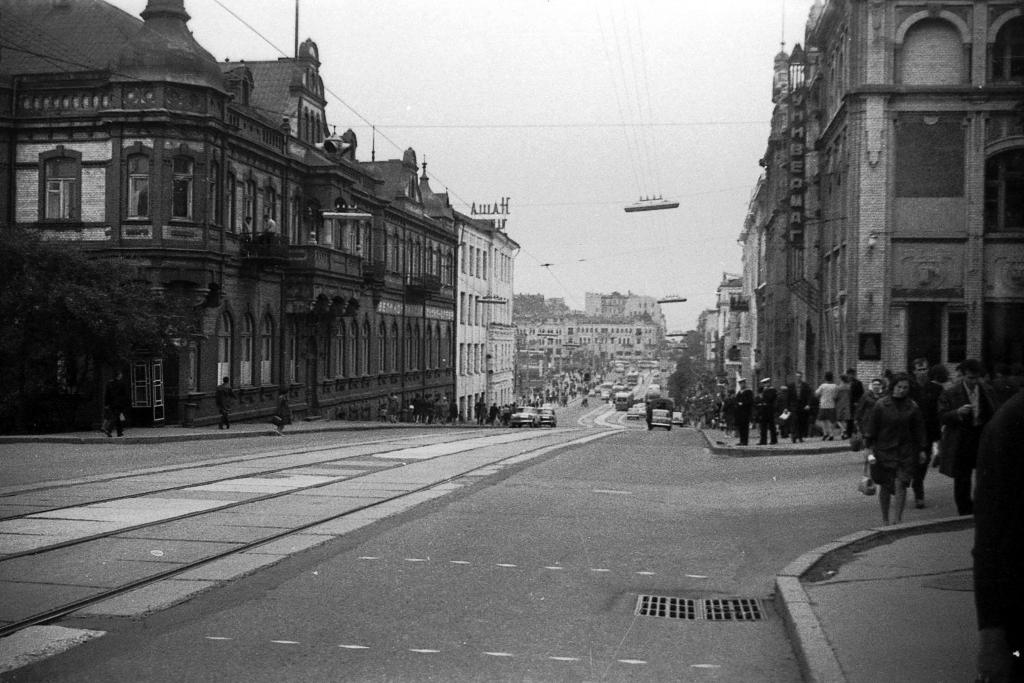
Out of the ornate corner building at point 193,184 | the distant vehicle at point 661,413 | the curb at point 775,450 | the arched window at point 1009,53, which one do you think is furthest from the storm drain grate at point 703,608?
the distant vehicle at point 661,413

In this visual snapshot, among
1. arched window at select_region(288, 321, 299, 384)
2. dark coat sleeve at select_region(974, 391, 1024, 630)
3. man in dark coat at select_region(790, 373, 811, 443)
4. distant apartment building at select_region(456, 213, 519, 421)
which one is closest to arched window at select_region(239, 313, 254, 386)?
arched window at select_region(288, 321, 299, 384)

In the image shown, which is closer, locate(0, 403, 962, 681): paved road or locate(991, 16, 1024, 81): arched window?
locate(0, 403, 962, 681): paved road

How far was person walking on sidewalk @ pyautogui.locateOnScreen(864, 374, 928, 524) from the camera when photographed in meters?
12.6

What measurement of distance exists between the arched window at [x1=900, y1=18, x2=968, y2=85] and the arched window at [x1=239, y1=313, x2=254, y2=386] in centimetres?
2282

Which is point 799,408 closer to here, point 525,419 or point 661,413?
point 525,419

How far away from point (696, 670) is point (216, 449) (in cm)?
2086

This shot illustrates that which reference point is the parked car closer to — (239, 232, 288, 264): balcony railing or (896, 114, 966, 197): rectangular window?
(239, 232, 288, 264): balcony railing

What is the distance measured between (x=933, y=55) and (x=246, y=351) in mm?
24247

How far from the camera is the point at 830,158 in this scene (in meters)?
38.3

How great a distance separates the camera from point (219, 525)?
12.7 metres

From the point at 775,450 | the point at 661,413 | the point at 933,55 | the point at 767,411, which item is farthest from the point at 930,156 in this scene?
the point at 661,413

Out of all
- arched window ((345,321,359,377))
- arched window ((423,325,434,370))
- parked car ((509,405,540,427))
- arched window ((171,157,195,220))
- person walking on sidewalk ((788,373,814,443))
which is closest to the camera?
person walking on sidewalk ((788,373,814,443))

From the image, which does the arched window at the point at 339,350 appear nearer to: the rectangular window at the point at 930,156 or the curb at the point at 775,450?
the curb at the point at 775,450

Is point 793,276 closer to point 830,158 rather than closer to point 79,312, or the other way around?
point 830,158
